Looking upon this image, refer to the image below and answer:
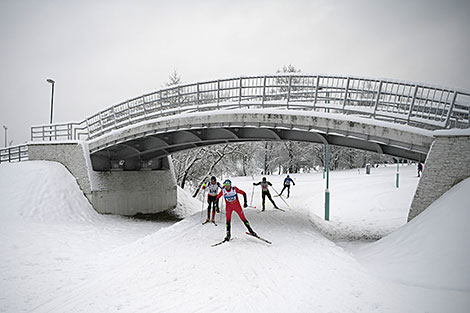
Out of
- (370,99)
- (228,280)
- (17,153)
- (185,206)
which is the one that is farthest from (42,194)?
(370,99)

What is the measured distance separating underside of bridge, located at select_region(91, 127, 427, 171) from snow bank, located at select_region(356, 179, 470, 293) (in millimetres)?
2534

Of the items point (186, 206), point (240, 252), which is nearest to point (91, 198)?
point (186, 206)

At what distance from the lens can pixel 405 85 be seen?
9.30 meters

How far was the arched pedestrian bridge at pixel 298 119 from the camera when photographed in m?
9.09

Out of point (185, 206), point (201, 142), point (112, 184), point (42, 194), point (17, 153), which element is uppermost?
point (201, 142)

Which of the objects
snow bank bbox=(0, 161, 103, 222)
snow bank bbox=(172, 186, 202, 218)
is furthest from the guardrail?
snow bank bbox=(172, 186, 202, 218)

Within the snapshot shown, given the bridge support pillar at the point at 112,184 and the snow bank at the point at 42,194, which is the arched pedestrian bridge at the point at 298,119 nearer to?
the bridge support pillar at the point at 112,184

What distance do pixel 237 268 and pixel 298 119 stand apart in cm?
625

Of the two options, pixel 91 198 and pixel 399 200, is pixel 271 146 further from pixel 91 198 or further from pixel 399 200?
pixel 91 198

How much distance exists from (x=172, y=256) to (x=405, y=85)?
9.09m

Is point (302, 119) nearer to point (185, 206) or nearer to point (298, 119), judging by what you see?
point (298, 119)

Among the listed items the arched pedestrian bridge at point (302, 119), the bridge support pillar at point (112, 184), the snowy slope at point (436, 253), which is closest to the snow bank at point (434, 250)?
the snowy slope at point (436, 253)

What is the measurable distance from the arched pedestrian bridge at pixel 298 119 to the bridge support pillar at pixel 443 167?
0.16 metres

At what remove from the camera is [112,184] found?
16578 mm
